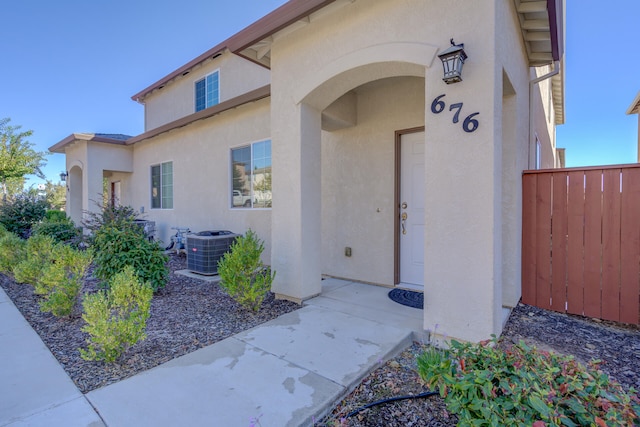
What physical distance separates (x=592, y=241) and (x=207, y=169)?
7.82 m

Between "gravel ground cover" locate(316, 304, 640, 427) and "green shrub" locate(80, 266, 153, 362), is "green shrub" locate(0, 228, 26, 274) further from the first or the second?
"gravel ground cover" locate(316, 304, 640, 427)

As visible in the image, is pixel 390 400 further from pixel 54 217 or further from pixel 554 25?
pixel 54 217

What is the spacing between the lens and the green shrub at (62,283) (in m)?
3.93

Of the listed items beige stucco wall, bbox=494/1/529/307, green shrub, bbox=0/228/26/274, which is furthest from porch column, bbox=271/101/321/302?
green shrub, bbox=0/228/26/274

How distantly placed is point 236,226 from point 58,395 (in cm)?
528

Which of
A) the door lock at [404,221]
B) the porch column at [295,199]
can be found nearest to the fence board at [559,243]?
the door lock at [404,221]

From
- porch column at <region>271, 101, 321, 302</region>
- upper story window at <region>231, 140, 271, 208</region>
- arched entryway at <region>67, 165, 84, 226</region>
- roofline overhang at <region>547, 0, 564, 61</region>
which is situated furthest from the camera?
arched entryway at <region>67, 165, 84, 226</region>

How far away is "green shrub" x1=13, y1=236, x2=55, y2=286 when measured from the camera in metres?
5.37

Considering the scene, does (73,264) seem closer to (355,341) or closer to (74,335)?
(74,335)

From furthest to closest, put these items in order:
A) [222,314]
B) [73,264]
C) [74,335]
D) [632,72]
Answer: [632,72], [73,264], [222,314], [74,335]

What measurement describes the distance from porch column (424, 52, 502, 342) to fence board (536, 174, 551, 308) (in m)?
1.79

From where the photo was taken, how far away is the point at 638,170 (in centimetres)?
377

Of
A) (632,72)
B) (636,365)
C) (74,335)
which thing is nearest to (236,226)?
(74,335)

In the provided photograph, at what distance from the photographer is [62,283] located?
400cm
